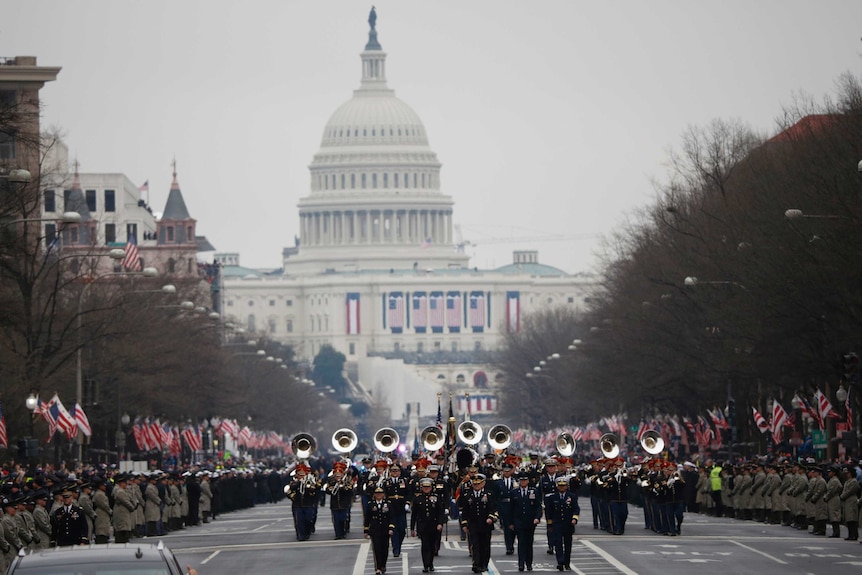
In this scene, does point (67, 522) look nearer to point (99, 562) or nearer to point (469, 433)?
point (469, 433)

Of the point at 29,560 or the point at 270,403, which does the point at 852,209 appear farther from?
the point at 270,403

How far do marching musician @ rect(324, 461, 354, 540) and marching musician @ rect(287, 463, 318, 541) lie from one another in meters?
0.38

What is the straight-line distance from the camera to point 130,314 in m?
83.2

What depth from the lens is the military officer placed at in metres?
35.9

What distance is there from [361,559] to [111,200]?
413 feet

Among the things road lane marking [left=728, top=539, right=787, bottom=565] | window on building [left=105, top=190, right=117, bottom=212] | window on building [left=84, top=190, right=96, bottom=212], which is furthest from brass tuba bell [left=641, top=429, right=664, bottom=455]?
window on building [left=105, top=190, right=117, bottom=212]

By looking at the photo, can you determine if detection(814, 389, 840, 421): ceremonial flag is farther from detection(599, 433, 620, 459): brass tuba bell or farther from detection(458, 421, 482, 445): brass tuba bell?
detection(458, 421, 482, 445): brass tuba bell

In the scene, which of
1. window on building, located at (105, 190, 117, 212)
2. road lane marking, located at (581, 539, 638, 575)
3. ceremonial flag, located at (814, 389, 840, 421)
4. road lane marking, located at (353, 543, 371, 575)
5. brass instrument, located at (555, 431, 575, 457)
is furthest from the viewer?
window on building, located at (105, 190, 117, 212)

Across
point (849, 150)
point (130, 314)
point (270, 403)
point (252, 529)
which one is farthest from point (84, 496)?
point (270, 403)

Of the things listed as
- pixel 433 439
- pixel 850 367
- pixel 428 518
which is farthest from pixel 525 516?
pixel 850 367

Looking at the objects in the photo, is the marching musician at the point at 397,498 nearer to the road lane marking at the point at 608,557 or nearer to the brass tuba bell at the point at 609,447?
the road lane marking at the point at 608,557

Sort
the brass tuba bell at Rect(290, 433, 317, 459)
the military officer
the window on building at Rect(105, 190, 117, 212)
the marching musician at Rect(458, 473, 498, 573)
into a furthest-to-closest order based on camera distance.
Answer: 1. the window on building at Rect(105, 190, 117, 212)
2. the brass tuba bell at Rect(290, 433, 317, 459)
3. the marching musician at Rect(458, 473, 498, 573)
4. the military officer

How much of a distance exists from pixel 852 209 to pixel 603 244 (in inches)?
2810

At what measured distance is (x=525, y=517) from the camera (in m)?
36.7
